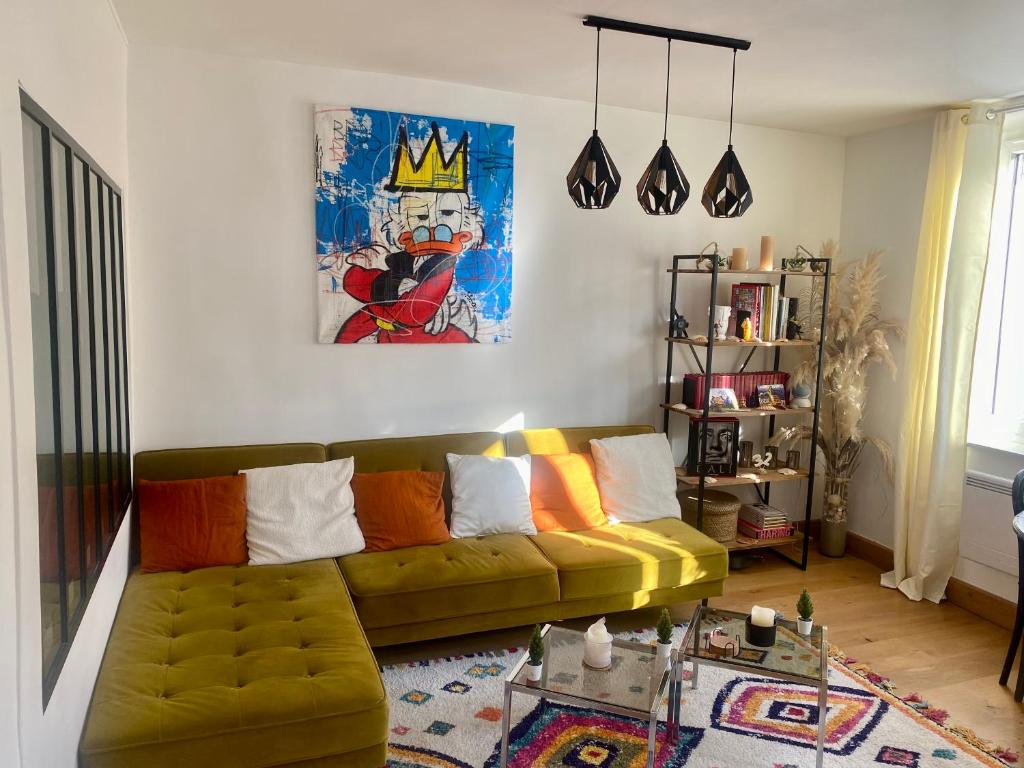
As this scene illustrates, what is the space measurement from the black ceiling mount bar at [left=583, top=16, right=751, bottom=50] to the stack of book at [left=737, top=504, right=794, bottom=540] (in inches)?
99.0

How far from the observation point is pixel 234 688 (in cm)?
219

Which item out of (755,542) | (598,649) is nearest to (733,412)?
(755,542)

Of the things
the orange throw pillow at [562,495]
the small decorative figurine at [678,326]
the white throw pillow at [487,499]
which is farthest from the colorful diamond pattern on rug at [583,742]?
the small decorative figurine at [678,326]

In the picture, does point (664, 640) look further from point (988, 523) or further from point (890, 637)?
point (988, 523)

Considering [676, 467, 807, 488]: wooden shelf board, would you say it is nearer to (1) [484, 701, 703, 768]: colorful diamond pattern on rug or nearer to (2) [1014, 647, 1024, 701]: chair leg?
(2) [1014, 647, 1024, 701]: chair leg

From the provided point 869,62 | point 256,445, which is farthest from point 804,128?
point 256,445

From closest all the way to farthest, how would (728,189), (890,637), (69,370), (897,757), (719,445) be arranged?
(69,370), (897,757), (728,189), (890,637), (719,445)

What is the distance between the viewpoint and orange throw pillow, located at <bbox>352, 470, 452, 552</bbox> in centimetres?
338

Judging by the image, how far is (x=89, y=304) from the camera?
2.15 meters

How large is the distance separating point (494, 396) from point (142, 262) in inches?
70.4

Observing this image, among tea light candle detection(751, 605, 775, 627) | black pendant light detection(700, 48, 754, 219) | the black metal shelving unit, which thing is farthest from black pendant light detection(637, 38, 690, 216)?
tea light candle detection(751, 605, 775, 627)

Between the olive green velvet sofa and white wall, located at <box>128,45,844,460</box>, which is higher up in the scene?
white wall, located at <box>128,45,844,460</box>

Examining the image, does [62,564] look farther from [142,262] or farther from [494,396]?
[494,396]

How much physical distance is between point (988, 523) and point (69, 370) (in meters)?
4.04
